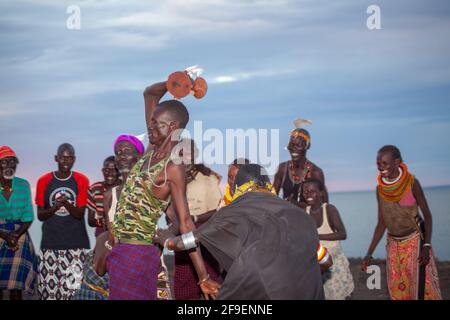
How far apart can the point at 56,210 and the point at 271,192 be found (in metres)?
4.48

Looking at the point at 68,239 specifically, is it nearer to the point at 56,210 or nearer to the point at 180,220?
the point at 56,210

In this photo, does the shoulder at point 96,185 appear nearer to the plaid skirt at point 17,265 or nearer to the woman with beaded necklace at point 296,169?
the plaid skirt at point 17,265

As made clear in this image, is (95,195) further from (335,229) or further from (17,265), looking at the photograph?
(335,229)

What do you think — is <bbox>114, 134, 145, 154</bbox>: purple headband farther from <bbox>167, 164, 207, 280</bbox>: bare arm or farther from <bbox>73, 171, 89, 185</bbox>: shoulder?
<bbox>73, 171, 89, 185</bbox>: shoulder

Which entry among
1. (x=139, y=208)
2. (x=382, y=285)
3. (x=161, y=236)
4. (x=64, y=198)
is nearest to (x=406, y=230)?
(x=382, y=285)

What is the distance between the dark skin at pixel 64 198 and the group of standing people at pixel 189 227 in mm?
13

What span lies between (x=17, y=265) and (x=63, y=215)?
0.80m

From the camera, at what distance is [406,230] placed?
8266mm

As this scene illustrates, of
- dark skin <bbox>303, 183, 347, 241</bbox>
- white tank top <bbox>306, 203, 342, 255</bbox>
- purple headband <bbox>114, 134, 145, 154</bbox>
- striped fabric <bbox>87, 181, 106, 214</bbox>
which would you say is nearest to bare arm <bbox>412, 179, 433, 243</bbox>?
dark skin <bbox>303, 183, 347, 241</bbox>

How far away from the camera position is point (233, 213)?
5000 millimetres

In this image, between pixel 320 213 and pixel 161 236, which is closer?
pixel 161 236
